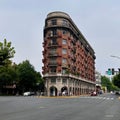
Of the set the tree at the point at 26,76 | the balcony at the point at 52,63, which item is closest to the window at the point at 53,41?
the balcony at the point at 52,63

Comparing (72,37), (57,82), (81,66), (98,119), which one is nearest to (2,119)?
(98,119)

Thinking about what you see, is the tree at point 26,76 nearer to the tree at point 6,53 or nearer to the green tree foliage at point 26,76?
the green tree foliage at point 26,76

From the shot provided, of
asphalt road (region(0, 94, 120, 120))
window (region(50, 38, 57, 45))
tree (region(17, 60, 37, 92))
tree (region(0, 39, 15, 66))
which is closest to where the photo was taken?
asphalt road (region(0, 94, 120, 120))

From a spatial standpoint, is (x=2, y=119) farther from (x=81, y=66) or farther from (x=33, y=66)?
(x=81, y=66)

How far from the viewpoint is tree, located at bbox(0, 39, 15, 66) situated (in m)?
38.3

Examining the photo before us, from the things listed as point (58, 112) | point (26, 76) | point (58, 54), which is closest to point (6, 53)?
point (58, 112)

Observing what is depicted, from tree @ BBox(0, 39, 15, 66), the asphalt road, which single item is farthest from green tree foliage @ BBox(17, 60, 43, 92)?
the asphalt road

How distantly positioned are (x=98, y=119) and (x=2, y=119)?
17.4ft

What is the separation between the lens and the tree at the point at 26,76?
113m

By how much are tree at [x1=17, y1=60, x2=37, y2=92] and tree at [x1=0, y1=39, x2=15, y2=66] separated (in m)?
72.9

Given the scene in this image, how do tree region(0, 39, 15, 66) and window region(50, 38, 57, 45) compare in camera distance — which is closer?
tree region(0, 39, 15, 66)

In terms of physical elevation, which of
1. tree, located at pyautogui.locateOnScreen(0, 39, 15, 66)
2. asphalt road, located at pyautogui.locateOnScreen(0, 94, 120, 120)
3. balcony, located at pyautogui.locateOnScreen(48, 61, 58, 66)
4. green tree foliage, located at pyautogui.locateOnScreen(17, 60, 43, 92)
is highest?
balcony, located at pyautogui.locateOnScreen(48, 61, 58, 66)

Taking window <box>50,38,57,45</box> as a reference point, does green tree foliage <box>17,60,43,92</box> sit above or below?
below

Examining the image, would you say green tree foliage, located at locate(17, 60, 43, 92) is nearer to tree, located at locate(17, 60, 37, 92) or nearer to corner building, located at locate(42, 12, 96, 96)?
tree, located at locate(17, 60, 37, 92)
